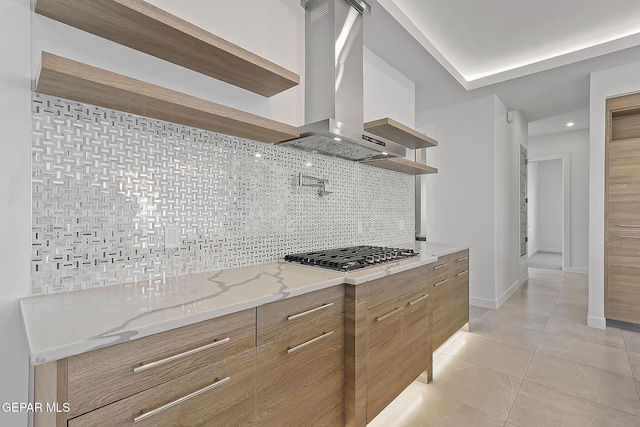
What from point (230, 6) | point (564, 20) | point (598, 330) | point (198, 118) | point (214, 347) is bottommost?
point (598, 330)

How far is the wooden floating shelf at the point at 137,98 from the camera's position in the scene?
0.98m

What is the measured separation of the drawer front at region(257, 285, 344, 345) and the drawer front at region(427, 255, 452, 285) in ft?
3.27

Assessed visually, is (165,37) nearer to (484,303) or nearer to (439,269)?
(439,269)

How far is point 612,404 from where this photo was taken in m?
1.97

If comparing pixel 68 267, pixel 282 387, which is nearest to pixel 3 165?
pixel 68 267

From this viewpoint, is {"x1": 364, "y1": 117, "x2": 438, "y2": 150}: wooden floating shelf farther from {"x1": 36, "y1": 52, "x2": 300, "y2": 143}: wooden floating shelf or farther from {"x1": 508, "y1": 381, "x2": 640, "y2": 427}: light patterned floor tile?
{"x1": 508, "y1": 381, "x2": 640, "y2": 427}: light patterned floor tile

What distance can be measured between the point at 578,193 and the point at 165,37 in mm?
7460

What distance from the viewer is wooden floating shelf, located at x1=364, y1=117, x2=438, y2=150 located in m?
2.32

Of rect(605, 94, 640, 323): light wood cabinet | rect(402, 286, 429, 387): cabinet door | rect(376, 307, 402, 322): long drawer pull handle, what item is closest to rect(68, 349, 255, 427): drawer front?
rect(376, 307, 402, 322): long drawer pull handle

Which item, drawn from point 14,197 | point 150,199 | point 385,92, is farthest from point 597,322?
point 14,197

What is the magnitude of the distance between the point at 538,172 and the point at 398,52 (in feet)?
26.7

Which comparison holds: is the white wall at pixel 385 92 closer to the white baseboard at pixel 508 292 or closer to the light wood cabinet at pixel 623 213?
the light wood cabinet at pixel 623 213

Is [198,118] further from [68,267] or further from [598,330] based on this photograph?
[598,330]

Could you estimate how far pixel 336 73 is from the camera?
6.51 ft
